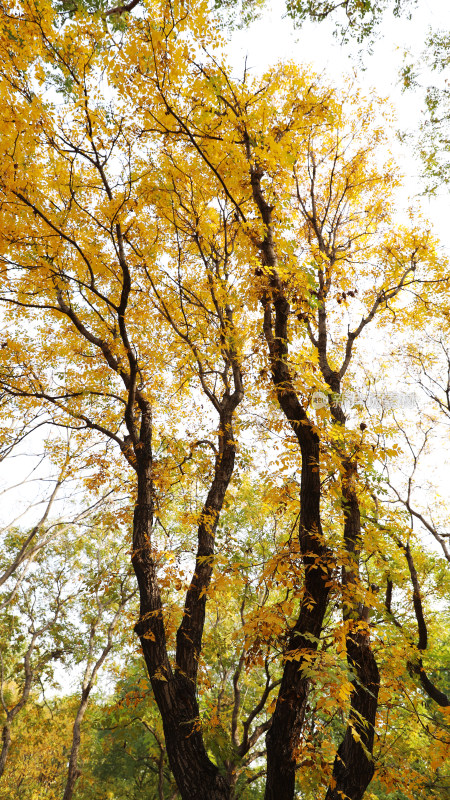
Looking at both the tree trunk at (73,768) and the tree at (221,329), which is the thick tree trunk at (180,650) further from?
the tree trunk at (73,768)

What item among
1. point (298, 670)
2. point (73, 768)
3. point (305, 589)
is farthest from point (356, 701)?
point (73, 768)

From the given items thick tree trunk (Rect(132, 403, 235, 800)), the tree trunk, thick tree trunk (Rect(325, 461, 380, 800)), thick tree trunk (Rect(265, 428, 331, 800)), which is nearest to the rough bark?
thick tree trunk (Rect(265, 428, 331, 800))

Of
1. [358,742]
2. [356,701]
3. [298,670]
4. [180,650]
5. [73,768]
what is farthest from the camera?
[73,768]

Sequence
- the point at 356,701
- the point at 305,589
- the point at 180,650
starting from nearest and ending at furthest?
the point at 305,589
the point at 180,650
the point at 356,701

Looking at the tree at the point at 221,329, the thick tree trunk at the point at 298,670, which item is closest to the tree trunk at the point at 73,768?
the tree at the point at 221,329

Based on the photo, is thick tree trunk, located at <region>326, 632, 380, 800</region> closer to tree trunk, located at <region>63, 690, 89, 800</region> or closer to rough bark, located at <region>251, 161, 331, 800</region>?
rough bark, located at <region>251, 161, 331, 800</region>

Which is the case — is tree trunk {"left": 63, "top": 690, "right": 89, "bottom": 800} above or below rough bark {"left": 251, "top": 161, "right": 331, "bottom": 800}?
below

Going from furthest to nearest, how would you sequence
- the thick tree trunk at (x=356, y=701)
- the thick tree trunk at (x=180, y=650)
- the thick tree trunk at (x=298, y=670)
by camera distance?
1. the thick tree trunk at (x=356, y=701)
2. the thick tree trunk at (x=180, y=650)
3. the thick tree trunk at (x=298, y=670)

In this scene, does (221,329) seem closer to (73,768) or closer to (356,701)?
(356,701)

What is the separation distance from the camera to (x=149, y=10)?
4.45 m

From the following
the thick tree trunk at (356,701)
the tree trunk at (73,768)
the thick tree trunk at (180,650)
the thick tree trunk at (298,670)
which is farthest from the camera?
the tree trunk at (73,768)

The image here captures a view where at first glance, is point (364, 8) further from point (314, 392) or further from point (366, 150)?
point (314, 392)

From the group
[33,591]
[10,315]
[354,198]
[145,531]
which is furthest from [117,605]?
[354,198]

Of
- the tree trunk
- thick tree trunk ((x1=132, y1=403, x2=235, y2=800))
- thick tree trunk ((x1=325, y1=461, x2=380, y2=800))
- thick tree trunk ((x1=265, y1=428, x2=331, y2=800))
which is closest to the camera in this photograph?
thick tree trunk ((x1=265, y1=428, x2=331, y2=800))
